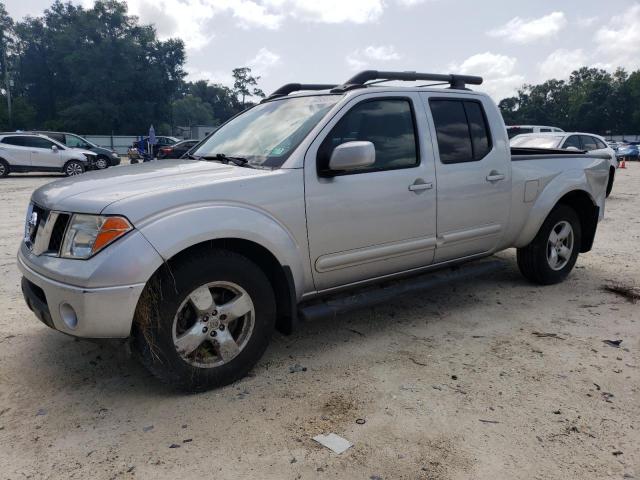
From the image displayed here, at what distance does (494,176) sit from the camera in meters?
4.31

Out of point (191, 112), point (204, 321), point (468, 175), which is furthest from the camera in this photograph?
point (191, 112)

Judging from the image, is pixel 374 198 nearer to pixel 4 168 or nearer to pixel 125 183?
pixel 125 183

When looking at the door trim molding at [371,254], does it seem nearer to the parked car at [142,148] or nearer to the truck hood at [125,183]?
the truck hood at [125,183]

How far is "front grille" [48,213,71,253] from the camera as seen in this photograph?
2.76 m

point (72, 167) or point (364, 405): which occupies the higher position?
point (72, 167)

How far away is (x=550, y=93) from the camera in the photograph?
313 ft

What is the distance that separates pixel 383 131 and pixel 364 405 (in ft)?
6.25

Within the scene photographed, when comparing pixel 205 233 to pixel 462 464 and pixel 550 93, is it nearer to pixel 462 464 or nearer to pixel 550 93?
pixel 462 464

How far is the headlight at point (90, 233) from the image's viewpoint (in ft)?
8.57

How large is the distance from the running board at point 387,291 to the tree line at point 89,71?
5811 cm

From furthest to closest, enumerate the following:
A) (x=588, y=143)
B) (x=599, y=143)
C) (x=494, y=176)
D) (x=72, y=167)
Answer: (x=72, y=167)
(x=599, y=143)
(x=588, y=143)
(x=494, y=176)

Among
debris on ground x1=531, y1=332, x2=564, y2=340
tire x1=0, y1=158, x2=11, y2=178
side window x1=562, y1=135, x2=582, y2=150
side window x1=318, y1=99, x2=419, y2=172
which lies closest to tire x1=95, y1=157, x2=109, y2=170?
tire x1=0, y1=158, x2=11, y2=178

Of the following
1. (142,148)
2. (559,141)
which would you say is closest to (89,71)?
(142,148)

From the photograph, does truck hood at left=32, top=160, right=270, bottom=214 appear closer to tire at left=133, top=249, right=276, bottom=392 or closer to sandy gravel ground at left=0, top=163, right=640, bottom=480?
tire at left=133, top=249, right=276, bottom=392
